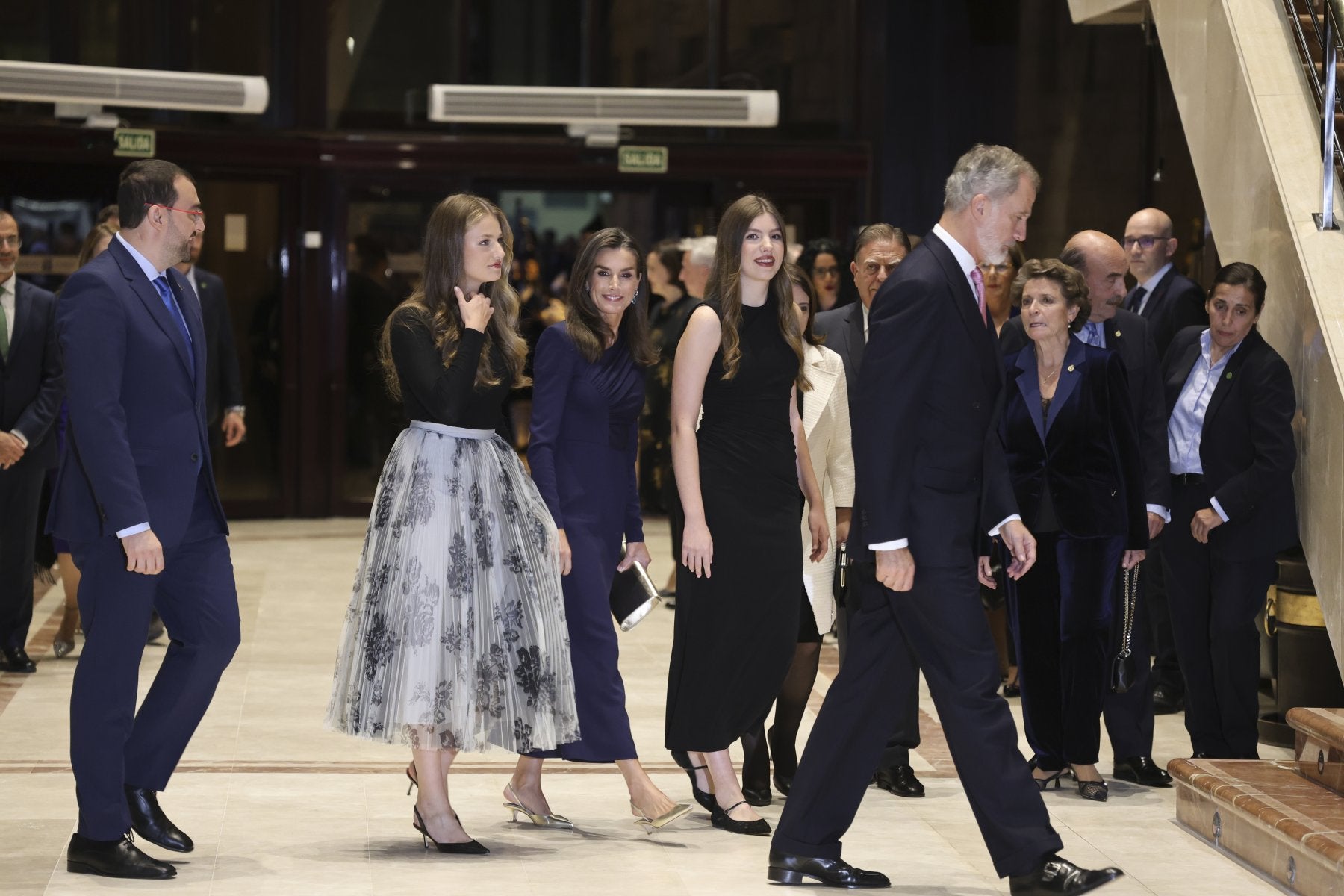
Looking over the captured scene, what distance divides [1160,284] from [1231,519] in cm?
188

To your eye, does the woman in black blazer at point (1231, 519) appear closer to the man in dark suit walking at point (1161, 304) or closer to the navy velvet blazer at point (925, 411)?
the man in dark suit walking at point (1161, 304)

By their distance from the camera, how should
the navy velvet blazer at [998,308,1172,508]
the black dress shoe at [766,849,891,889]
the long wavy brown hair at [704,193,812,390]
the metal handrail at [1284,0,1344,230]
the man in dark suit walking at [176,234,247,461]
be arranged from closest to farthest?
the black dress shoe at [766,849,891,889] < the long wavy brown hair at [704,193,812,390] < the navy velvet blazer at [998,308,1172,508] < the metal handrail at [1284,0,1344,230] < the man in dark suit walking at [176,234,247,461]

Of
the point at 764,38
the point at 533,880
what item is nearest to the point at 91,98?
the point at 764,38

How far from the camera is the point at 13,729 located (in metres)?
6.62

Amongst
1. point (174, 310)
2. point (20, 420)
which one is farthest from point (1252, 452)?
point (20, 420)

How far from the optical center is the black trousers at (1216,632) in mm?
6176

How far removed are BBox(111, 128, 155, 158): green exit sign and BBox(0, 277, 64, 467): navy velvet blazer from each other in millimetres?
5108

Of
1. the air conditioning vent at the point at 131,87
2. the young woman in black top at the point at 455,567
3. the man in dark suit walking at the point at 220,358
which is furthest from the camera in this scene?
the air conditioning vent at the point at 131,87

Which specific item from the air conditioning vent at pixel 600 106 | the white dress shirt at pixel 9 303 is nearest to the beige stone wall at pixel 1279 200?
the white dress shirt at pixel 9 303

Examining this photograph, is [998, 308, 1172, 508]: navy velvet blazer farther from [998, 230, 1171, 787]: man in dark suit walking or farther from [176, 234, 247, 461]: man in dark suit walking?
[176, 234, 247, 461]: man in dark suit walking

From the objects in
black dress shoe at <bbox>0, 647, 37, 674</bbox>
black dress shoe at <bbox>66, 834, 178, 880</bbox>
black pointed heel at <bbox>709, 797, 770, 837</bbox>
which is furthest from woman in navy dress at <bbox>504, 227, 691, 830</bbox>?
black dress shoe at <bbox>0, 647, 37, 674</bbox>

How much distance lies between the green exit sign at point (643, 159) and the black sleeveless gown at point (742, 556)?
8.41 m

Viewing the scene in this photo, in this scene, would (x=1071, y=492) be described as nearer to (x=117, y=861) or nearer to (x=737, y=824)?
(x=737, y=824)

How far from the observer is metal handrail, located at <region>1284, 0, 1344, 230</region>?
250 inches
